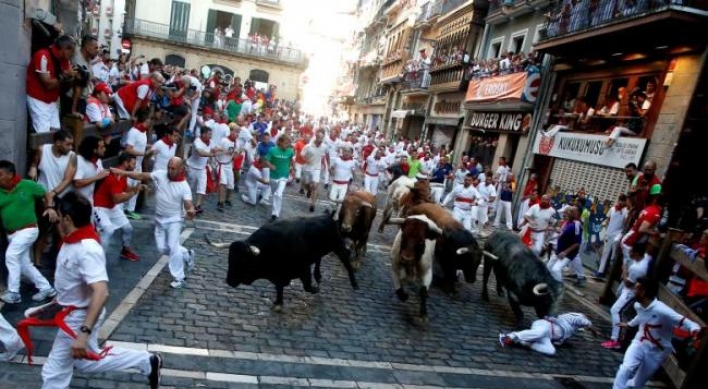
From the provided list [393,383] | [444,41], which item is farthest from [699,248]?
[444,41]

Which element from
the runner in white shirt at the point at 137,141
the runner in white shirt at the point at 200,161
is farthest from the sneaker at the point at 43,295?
the runner in white shirt at the point at 200,161

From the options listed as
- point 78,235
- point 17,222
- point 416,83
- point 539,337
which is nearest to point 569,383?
point 539,337

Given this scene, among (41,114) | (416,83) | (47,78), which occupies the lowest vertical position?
(41,114)

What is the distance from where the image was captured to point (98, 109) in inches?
348

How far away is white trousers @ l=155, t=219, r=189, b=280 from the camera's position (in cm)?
726

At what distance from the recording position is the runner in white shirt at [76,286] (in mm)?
3787

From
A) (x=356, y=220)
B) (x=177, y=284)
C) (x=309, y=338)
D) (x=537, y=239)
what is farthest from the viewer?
(x=537, y=239)

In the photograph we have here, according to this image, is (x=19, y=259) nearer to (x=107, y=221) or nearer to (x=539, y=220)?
(x=107, y=221)

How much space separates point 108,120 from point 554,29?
15060 millimetres

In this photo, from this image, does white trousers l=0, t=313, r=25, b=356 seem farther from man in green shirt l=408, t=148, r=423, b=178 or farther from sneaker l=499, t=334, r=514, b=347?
man in green shirt l=408, t=148, r=423, b=178

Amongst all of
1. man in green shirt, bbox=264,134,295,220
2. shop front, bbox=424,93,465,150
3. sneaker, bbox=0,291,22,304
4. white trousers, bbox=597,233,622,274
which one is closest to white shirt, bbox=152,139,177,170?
man in green shirt, bbox=264,134,295,220

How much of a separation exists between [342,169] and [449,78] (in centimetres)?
1705

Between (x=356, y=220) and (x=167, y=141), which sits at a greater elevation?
(x=167, y=141)

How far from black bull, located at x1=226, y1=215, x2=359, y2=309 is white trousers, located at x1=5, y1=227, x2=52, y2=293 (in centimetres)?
235
